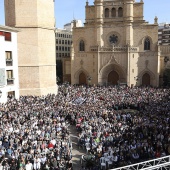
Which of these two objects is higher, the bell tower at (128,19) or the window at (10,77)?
the bell tower at (128,19)

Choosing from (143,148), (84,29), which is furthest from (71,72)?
(143,148)

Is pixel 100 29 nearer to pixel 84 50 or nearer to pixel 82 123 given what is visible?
pixel 84 50

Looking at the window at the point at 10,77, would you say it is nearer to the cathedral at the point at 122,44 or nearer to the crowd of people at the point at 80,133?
the crowd of people at the point at 80,133

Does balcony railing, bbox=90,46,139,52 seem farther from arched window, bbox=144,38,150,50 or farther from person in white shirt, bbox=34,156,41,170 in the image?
person in white shirt, bbox=34,156,41,170

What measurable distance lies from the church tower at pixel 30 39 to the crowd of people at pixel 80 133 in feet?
14.9

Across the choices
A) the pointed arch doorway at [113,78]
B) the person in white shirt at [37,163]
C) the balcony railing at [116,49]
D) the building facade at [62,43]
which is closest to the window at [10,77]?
the person in white shirt at [37,163]

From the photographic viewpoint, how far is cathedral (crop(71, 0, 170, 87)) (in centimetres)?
4238

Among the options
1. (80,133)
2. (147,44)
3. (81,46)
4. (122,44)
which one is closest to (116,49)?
(122,44)

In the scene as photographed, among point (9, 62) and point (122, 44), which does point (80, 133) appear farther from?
point (122, 44)

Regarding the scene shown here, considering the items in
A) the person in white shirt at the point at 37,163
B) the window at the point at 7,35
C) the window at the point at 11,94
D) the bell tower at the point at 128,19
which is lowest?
the person in white shirt at the point at 37,163

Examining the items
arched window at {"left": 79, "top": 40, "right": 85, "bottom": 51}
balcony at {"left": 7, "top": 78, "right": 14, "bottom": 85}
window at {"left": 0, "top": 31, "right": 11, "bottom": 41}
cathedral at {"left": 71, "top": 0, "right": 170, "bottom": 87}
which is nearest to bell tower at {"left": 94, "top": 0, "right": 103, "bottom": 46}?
cathedral at {"left": 71, "top": 0, "right": 170, "bottom": 87}

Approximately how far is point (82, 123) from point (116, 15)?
28.7 m

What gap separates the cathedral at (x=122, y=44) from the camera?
139 ft

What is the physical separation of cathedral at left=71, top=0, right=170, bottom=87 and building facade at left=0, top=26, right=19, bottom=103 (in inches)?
726
